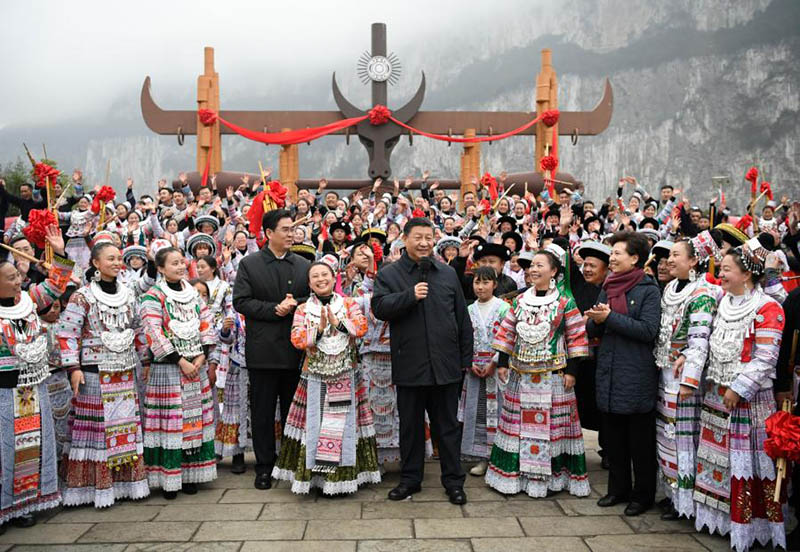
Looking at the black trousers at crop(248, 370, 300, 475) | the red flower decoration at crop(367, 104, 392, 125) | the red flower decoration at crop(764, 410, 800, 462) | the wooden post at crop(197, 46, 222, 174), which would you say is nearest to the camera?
the red flower decoration at crop(764, 410, 800, 462)

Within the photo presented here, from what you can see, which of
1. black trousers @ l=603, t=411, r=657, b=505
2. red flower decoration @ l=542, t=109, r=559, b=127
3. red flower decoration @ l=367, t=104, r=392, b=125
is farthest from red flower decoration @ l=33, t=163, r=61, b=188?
red flower decoration @ l=542, t=109, r=559, b=127

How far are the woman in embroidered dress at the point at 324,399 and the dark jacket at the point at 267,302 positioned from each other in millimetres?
211

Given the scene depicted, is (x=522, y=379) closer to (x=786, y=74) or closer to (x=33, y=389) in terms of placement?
(x=33, y=389)

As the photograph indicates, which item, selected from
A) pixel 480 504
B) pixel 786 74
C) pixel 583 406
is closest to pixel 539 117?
pixel 583 406

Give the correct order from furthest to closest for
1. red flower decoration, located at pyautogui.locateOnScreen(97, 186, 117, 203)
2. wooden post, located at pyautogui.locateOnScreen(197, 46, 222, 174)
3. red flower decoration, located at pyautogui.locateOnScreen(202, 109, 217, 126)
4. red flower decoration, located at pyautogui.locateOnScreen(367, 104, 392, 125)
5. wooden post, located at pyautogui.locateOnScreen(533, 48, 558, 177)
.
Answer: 1. wooden post, located at pyautogui.locateOnScreen(533, 48, 558, 177)
2. red flower decoration, located at pyautogui.locateOnScreen(367, 104, 392, 125)
3. wooden post, located at pyautogui.locateOnScreen(197, 46, 222, 174)
4. red flower decoration, located at pyautogui.locateOnScreen(202, 109, 217, 126)
5. red flower decoration, located at pyautogui.locateOnScreen(97, 186, 117, 203)

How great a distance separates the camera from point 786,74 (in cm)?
4234

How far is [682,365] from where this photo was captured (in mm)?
3889

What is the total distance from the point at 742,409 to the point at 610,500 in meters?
1.12

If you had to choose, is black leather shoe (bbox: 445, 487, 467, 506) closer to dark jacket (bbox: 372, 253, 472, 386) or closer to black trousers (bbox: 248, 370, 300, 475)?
dark jacket (bbox: 372, 253, 472, 386)

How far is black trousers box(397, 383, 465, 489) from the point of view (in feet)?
14.2

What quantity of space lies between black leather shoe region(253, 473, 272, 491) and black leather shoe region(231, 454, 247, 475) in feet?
1.72

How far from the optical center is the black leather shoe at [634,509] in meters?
4.02

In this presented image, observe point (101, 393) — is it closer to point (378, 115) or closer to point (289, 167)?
point (289, 167)

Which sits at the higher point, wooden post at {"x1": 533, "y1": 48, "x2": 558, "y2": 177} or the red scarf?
wooden post at {"x1": 533, "y1": 48, "x2": 558, "y2": 177}
